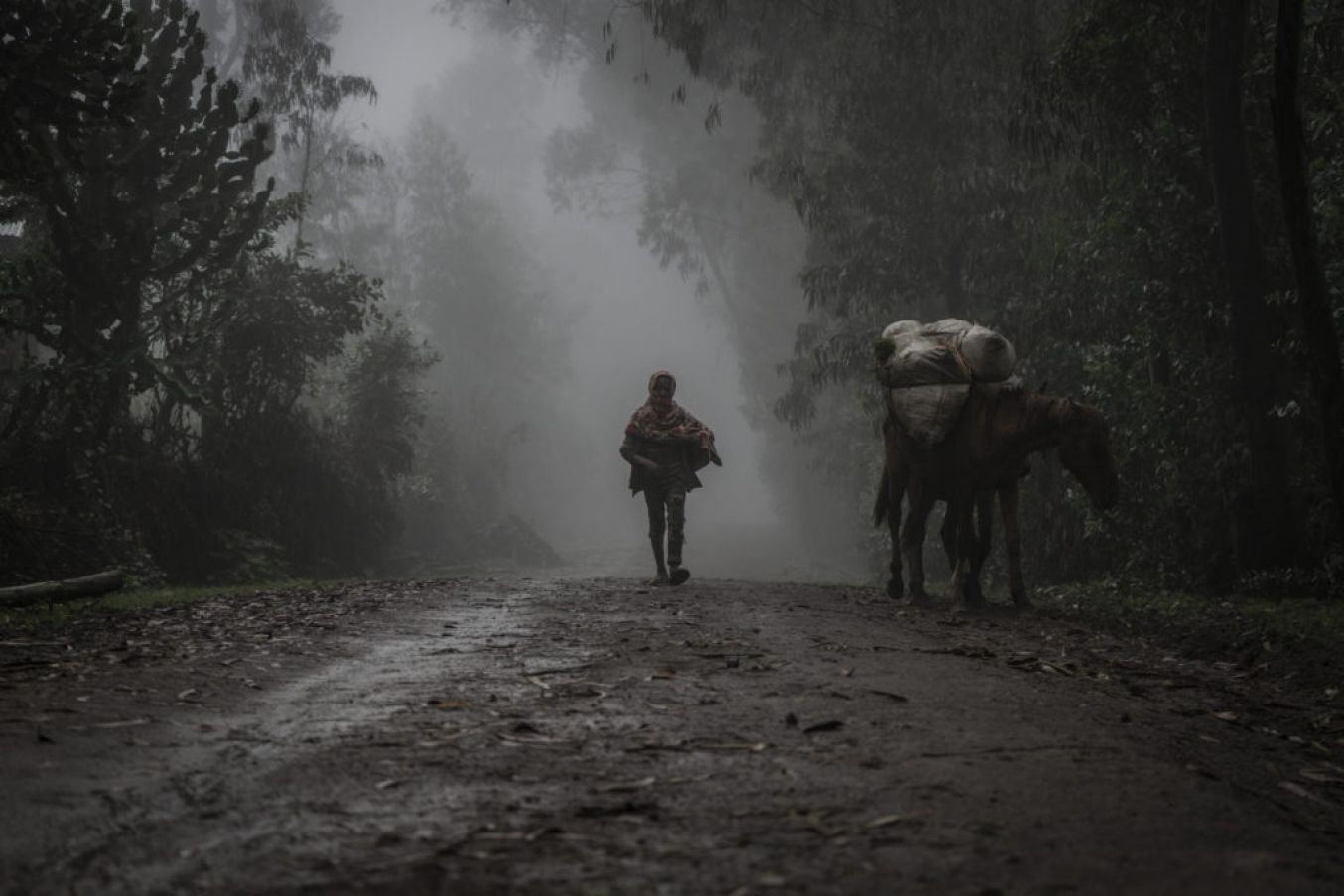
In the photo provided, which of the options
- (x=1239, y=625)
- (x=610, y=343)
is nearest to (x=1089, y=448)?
(x=1239, y=625)

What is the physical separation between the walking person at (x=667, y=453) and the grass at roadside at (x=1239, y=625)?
3925mm

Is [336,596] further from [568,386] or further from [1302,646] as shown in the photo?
[568,386]

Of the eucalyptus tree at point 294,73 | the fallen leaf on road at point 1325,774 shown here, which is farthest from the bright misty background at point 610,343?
the fallen leaf on road at point 1325,774

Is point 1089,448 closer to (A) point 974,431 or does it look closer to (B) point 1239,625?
(A) point 974,431

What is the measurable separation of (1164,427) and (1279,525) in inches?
83.7

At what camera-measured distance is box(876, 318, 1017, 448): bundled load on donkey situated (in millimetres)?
10414

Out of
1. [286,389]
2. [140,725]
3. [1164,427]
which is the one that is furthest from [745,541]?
[140,725]

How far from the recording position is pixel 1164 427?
41.9ft

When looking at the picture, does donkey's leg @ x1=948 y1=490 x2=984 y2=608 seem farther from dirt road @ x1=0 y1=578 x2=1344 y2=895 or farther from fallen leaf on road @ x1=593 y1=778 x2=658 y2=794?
fallen leaf on road @ x1=593 y1=778 x2=658 y2=794

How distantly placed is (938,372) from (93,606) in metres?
8.19

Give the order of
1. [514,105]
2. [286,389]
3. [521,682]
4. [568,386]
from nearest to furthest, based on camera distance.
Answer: [521,682]
[286,389]
[514,105]
[568,386]

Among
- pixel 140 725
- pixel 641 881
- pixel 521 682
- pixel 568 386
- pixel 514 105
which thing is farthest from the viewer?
pixel 568 386

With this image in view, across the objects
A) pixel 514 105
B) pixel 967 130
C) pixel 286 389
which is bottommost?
pixel 286 389

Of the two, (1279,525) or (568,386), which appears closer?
(1279,525)
